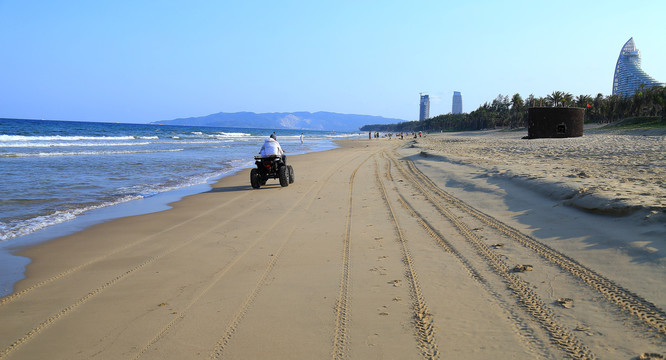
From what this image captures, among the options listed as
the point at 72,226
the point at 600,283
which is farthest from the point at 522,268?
the point at 72,226

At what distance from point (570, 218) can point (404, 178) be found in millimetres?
7612

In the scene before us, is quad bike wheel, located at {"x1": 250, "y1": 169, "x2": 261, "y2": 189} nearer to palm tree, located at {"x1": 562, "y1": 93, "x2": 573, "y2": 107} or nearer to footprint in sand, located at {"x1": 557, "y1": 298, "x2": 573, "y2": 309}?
footprint in sand, located at {"x1": 557, "y1": 298, "x2": 573, "y2": 309}

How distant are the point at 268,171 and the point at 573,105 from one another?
78859 millimetres

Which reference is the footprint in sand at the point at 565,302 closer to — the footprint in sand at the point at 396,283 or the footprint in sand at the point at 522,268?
the footprint in sand at the point at 522,268

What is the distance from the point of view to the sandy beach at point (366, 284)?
314 cm

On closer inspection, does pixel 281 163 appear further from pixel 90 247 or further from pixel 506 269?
pixel 506 269

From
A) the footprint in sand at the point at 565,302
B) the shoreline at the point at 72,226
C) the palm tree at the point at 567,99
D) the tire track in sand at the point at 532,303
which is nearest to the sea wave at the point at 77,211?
the shoreline at the point at 72,226

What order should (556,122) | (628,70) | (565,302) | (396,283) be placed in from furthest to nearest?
(628,70), (556,122), (396,283), (565,302)

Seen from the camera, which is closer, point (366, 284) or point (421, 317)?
point (421, 317)

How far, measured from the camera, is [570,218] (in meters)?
6.34

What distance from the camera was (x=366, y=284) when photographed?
436cm

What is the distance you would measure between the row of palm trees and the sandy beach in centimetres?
4510

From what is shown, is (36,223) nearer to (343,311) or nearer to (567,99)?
(343,311)

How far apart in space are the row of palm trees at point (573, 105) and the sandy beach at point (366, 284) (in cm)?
4510
